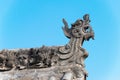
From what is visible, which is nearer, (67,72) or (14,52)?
(67,72)

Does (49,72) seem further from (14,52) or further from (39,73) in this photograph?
(14,52)

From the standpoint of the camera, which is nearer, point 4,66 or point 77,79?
point 77,79

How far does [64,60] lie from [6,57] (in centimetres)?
196

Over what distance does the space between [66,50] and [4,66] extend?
209 cm

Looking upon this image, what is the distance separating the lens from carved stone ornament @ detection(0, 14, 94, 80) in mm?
16172

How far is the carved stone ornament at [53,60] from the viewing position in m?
16.2

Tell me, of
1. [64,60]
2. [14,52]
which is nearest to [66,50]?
[64,60]

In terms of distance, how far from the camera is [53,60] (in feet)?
54.1

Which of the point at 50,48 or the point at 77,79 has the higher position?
the point at 50,48

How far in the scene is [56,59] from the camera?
16516 millimetres

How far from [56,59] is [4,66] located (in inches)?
68.9

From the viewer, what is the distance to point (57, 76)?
53.1 ft

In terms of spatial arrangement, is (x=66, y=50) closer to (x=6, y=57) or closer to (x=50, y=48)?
(x=50, y=48)

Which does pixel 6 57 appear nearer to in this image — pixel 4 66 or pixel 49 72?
pixel 4 66
